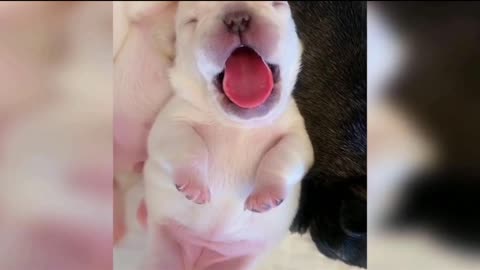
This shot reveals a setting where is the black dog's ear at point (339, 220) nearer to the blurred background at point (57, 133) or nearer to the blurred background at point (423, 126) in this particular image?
the blurred background at point (423, 126)

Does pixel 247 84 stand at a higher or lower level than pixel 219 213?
higher

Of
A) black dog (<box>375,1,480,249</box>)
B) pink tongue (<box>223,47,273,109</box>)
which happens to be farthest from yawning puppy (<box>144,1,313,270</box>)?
black dog (<box>375,1,480,249</box>)

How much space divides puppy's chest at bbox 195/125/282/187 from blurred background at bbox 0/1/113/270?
3.7 inches

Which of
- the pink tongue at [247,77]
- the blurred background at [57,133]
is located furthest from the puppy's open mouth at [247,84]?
the blurred background at [57,133]

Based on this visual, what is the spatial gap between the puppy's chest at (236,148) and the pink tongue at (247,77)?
0.04 metres

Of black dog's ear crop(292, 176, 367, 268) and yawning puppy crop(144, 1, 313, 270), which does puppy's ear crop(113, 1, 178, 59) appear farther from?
black dog's ear crop(292, 176, 367, 268)

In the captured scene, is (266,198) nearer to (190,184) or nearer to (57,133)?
(190,184)

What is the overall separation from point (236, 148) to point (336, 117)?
10 centimetres

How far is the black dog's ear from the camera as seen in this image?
60 centimetres

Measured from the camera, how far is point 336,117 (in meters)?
0.61

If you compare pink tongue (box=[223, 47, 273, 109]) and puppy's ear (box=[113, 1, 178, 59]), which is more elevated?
puppy's ear (box=[113, 1, 178, 59])

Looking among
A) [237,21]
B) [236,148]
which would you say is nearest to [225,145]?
[236,148]

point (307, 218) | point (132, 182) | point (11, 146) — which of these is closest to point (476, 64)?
point (307, 218)

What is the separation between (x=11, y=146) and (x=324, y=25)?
31cm
